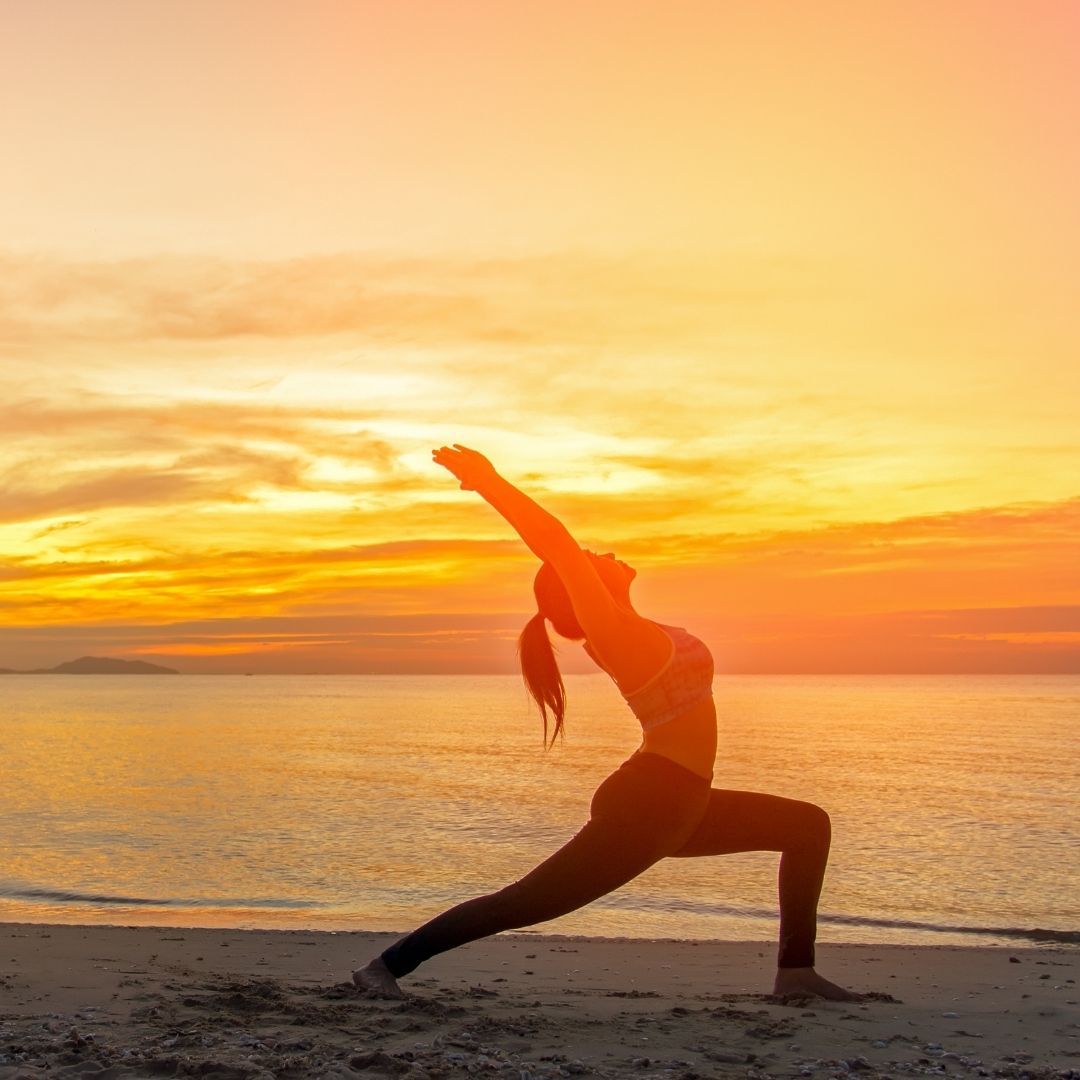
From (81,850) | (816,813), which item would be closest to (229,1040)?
(816,813)

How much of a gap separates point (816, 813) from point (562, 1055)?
1.83m

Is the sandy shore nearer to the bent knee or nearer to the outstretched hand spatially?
the bent knee

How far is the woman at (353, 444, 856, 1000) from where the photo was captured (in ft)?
17.7

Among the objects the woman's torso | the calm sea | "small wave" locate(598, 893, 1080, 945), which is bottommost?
the calm sea

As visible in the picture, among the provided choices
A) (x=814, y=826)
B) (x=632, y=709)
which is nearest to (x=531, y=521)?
(x=632, y=709)

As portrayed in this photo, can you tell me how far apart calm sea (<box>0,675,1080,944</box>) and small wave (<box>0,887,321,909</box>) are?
0.05m

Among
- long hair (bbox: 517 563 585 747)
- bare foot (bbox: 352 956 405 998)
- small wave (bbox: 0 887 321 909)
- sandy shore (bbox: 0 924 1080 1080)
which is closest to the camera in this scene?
sandy shore (bbox: 0 924 1080 1080)

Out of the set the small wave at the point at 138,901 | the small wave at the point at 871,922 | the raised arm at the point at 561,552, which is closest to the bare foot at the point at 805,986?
the raised arm at the point at 561,552

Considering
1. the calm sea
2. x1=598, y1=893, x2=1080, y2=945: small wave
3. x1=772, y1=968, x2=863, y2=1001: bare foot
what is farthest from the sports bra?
x1=598, y1=893, x2=1080, y2=945: small wave

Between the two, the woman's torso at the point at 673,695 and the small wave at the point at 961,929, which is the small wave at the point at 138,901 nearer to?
the small wave at the point at 961,929

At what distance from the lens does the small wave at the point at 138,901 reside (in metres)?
13.9

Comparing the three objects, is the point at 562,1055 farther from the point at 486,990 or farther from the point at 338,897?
the point at 338,897

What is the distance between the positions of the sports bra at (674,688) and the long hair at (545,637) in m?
0.38

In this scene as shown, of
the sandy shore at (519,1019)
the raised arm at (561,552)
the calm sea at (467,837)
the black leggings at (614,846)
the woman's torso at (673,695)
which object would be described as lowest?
the calm sea at (467,837)
